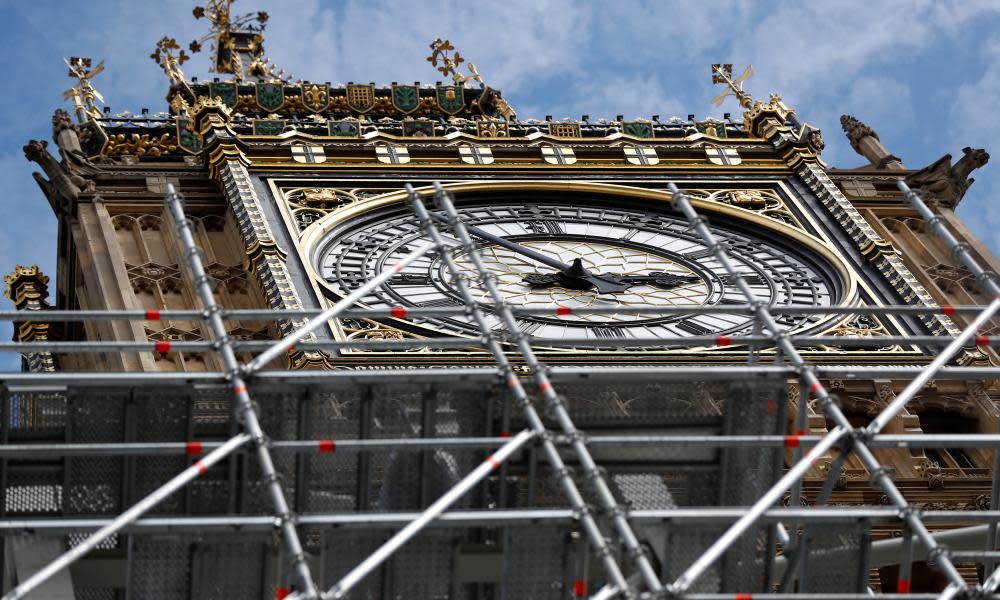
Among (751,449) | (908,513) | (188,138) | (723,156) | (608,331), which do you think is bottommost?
(908,513)

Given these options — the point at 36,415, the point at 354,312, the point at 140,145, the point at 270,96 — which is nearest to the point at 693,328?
the point at 354,312

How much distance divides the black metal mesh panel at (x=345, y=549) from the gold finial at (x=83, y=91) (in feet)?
56.0

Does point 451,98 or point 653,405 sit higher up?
point 451,98

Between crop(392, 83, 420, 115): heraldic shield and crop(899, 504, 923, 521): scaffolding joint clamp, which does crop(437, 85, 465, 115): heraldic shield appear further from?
crop(899, 504, 923, 521): scaffolding joint clamp

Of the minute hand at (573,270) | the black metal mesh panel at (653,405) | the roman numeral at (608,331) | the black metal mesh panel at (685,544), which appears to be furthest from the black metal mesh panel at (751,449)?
the minute hand at (573,270)

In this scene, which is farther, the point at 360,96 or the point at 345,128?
the point at 360,96

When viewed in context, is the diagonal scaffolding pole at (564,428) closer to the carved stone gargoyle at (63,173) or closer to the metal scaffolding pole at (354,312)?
the metal scaffolding pole at (354,312)

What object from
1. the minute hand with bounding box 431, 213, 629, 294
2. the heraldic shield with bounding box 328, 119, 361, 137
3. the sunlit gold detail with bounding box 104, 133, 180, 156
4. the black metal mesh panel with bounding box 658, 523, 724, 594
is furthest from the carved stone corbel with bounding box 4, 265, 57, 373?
the black metal mesh panel with bounding box 658, 523, 724, 594

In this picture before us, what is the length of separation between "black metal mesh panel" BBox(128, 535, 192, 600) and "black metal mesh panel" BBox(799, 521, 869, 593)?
359 centimetres

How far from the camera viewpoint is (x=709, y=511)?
14891 millimetres

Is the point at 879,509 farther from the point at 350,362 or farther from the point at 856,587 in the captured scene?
the point at 350,362

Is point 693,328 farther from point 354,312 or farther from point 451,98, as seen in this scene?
point 451,98

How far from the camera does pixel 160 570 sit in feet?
48.4

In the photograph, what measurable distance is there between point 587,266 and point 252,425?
10718mm
